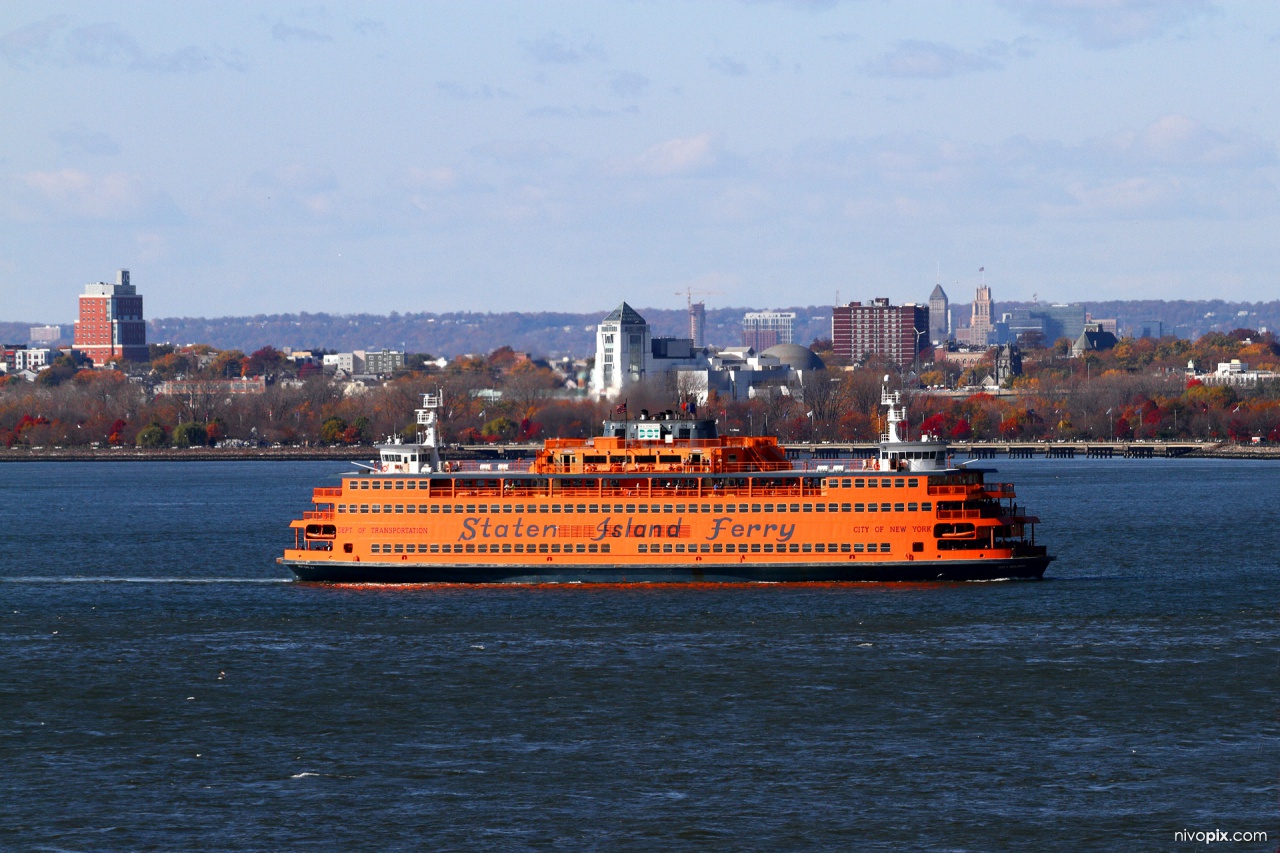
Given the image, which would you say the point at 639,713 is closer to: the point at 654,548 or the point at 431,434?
the point at 654,548

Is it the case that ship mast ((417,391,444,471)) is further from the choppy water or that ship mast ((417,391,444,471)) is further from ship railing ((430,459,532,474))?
the choppy water

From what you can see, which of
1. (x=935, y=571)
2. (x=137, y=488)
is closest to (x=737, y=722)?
(x=935, y=571)

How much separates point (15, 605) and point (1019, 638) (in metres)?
34.7

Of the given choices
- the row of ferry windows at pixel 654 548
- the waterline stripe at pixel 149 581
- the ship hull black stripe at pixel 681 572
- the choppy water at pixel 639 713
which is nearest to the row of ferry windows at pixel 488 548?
the row of ferry windows at pixel 654 548

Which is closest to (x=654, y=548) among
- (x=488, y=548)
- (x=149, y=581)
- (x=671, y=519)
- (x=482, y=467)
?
(x=671, y=519)

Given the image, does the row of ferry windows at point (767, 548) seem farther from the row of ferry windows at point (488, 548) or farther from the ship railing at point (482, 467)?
the ship railing at point (482, 467)

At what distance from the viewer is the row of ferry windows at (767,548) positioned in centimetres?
6781

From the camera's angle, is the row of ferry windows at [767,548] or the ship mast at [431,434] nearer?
the row of ferry windows at [767,548]

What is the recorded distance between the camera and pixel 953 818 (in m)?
38.0

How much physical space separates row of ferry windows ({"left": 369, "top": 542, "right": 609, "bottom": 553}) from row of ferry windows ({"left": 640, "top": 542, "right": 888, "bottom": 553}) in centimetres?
202

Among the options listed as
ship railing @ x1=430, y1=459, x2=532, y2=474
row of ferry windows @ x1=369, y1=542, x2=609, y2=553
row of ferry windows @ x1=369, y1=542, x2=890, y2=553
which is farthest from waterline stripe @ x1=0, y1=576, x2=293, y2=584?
ship railing @ x1=430, y1=459, x2=532, y2=474

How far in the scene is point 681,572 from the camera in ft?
226

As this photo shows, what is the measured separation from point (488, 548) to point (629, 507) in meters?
5.29

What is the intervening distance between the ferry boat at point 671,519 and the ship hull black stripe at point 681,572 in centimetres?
5
